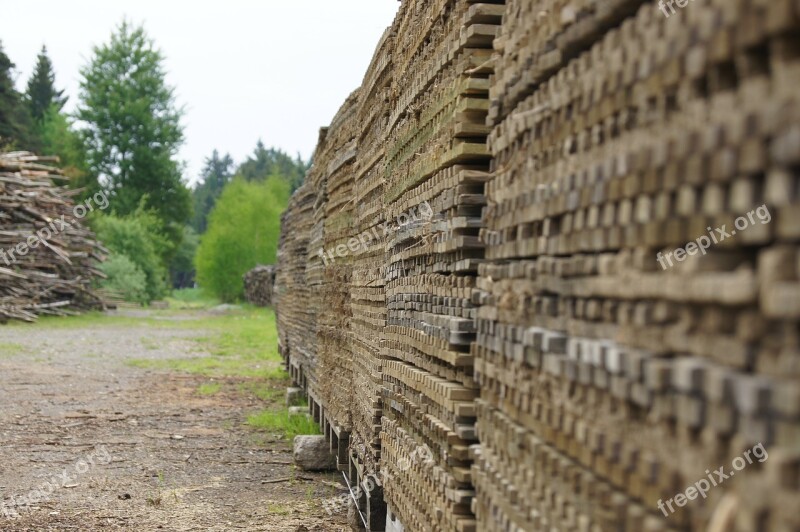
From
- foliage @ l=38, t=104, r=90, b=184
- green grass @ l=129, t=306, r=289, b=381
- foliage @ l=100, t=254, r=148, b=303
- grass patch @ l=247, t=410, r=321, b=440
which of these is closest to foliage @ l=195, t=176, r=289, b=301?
foliage @ l=38, t=104, r=90, b=184

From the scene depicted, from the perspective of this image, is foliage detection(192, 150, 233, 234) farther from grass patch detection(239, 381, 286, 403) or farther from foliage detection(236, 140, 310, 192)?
grass patch detection(239, 381, 286, 403)

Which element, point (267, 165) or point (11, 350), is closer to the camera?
point (11, 350)

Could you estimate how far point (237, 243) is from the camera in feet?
157

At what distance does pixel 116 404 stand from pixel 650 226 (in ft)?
37.6

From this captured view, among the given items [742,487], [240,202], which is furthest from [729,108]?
[240,202]

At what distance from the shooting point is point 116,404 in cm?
1227

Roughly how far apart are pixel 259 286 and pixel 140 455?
31.9m

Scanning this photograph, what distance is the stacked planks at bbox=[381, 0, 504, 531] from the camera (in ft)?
11.7

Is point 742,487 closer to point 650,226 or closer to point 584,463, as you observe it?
point 650,226

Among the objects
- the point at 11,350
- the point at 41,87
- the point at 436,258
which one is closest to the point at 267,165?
the point at 41,87
